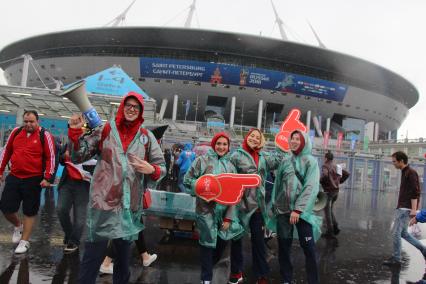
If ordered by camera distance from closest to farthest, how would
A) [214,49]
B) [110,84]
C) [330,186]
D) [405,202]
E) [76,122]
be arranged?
[76,122] < [405,202] < [330,186] < [110,84] < [214,49]

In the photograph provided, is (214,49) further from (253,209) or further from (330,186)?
(253,209)

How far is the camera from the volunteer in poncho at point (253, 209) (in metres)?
4.04

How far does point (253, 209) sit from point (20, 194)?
3028 mm

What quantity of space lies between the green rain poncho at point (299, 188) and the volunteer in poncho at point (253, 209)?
6.1 inches

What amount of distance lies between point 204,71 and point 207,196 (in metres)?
42.2

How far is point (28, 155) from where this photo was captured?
4758 millimetres

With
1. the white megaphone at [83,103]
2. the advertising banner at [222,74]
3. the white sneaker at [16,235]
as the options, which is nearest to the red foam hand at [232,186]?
the white megaphone at [83,103]

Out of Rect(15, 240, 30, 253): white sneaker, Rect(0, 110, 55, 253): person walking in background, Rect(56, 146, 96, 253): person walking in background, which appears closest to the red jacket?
Rect(0, 110, 55, 253): person walking in background

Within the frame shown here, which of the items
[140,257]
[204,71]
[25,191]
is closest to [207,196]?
[140,257]

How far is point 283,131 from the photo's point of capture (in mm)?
5004

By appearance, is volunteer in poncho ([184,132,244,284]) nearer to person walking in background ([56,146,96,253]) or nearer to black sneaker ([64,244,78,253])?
person walking in background ([56,146,96,253])

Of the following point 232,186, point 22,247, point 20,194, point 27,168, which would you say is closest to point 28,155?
point 27,168

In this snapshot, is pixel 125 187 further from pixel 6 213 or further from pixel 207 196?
pixel 6 213

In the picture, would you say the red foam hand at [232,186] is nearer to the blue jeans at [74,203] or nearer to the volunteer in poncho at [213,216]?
the volunteer in poncho at [213,216]
